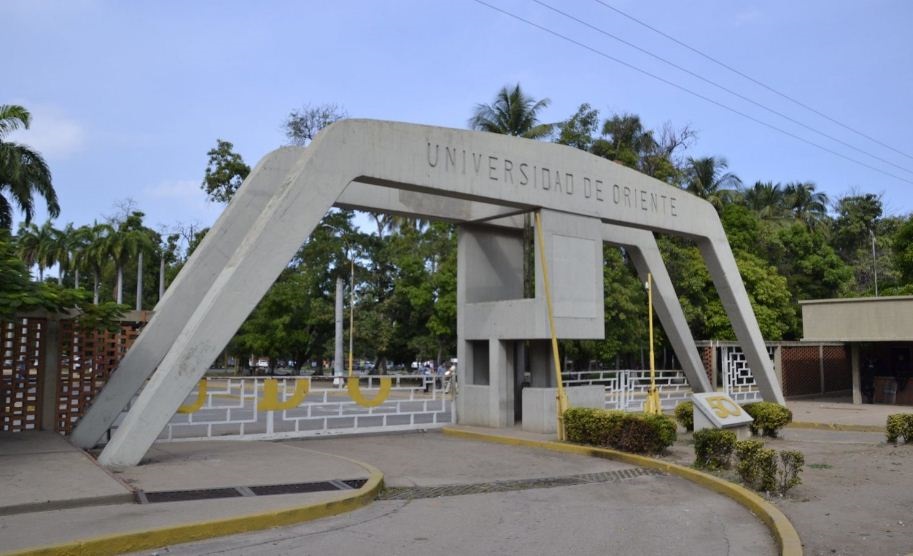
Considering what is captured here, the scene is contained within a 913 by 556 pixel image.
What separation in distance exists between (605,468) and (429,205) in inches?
299

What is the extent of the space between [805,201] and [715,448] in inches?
2161

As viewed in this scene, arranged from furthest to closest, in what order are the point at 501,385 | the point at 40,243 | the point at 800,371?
1. the point at 40,243
2. the point at 800,371
3. the point at 501,385

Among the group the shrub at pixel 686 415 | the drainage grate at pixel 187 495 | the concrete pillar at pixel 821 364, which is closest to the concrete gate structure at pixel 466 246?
the drainage grate at pixel 187 495

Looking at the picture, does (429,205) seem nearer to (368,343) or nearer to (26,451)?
(26,451)

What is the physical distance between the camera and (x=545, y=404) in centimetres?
1609

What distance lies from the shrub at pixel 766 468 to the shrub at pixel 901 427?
5.72 m

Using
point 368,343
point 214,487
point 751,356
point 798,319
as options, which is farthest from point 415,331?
point 214,487

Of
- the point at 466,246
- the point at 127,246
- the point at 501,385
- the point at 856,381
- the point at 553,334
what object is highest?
the point at 127,246

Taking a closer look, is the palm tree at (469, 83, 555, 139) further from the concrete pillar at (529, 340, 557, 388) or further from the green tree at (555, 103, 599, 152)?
the concrete pillar at (529, 340, 557, 388)

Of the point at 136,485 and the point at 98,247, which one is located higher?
the point at 98,247

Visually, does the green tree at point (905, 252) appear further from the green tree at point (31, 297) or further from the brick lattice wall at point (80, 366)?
the green tree at point (31, 297)

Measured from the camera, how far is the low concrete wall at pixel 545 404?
52.6 ft

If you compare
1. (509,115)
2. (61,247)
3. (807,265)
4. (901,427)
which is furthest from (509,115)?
(61,247)

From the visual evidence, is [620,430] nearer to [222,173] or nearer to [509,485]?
[509,485]
